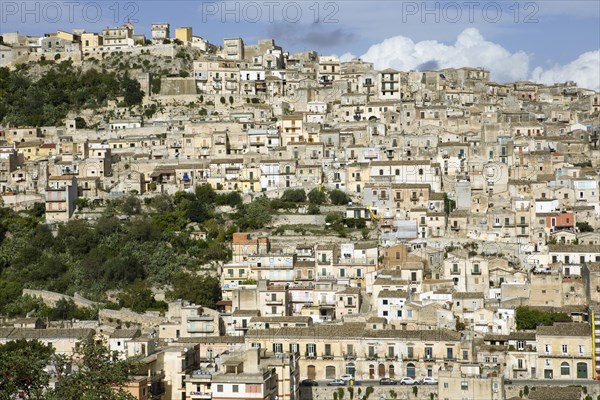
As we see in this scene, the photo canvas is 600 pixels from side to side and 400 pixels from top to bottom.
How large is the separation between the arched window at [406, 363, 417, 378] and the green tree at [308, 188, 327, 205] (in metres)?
13.4

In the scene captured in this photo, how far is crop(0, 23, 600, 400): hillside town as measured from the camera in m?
36.6

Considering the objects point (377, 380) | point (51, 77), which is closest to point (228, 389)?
point (377, 380)

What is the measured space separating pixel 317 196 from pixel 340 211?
133cm

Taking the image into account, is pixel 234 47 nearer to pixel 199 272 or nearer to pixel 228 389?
pixel 199 272

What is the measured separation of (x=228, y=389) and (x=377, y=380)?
288 inches

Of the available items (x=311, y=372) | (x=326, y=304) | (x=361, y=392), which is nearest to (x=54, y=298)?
(x=326, y=304)

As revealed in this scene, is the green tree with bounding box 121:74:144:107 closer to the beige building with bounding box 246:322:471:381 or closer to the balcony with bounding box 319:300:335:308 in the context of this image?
the balcony with bounding box 319:300:335:308

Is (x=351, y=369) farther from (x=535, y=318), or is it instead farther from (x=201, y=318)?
(x=535, y=318)

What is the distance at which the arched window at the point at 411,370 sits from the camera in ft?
121

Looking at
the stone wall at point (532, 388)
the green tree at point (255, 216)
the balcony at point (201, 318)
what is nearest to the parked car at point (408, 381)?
the stone wall at point (532, 388)

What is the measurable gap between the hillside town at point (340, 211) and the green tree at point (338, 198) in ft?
0.55

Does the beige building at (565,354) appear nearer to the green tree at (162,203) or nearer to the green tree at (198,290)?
the green tree at (198,290)

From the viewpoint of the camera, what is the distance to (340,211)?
1907 inches

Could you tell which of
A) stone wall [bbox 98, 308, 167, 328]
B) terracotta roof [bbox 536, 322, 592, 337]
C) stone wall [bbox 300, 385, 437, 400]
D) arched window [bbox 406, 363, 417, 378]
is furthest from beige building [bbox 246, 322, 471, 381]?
stone wall [bbox 98, 308, 167, 328]
